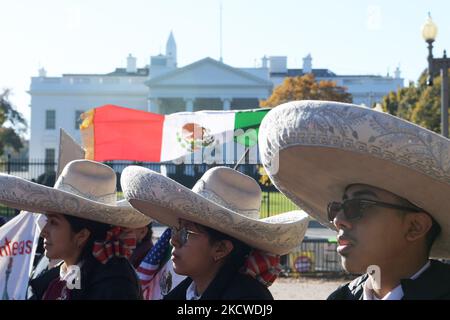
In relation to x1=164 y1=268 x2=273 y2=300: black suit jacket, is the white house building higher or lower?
higher

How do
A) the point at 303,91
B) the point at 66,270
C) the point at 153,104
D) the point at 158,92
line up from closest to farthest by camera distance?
the point at 66,270 → the point at 303,91 → the point at 153,104 → the point at 158,92

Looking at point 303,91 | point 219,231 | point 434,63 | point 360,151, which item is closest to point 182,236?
point 219,231

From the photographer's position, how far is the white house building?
77312 mm

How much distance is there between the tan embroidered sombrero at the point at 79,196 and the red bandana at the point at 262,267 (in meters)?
0.99

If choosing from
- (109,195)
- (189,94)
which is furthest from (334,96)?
(109,195)

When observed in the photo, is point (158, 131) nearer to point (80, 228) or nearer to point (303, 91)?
point (80, 228)

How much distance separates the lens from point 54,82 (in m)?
82.8

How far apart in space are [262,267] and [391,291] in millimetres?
983

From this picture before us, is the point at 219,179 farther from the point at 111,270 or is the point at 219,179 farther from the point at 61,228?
the point at 61,228

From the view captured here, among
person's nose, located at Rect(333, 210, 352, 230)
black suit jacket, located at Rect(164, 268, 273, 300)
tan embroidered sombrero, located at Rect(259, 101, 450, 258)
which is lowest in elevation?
black suit jacket, located at Rect(164, 268, 273, 300)

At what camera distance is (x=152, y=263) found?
18.4ft

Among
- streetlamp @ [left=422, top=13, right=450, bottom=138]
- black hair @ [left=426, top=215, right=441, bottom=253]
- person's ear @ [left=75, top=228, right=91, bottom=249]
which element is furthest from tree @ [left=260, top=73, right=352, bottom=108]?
black hair @ [left=426, top=215, right=441, bottom=253]

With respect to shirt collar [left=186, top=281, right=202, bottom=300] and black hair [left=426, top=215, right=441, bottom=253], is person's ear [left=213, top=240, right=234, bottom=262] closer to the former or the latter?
shirt collar [left=186, top=281, right=202, bottom=300]

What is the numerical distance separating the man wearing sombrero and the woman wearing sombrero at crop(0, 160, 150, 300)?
1427 millimetres
